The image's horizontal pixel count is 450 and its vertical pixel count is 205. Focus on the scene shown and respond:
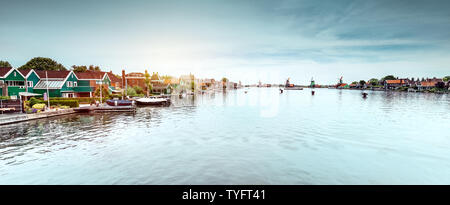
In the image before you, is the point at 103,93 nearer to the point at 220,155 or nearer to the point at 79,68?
the point at 79,68

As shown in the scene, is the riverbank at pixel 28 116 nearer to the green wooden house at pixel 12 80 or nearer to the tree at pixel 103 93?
the green wooden house at pixel 12 80

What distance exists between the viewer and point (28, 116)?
41.8 metres

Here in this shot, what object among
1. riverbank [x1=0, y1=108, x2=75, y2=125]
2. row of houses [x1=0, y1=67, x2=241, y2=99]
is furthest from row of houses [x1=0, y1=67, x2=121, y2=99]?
riverbank [x1=0, y1=108, x2=75, y2=125]

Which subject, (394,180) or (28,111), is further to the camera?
(28,111)

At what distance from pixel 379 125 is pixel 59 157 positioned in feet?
163

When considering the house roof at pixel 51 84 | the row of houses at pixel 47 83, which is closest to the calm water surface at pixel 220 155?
the row of houses at pixel 47 83

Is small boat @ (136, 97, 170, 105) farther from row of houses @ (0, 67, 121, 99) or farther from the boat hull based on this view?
row of houses @ (0, 67, 121, 99)

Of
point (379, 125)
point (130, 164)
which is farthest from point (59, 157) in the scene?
point (379, 125)

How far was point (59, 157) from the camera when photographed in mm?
22281

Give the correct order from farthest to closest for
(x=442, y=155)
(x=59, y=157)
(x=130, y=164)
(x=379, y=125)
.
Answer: (x=379, y=125)
(x=442, y=155)
(x=59, y=157)
(x=130, y=164)
